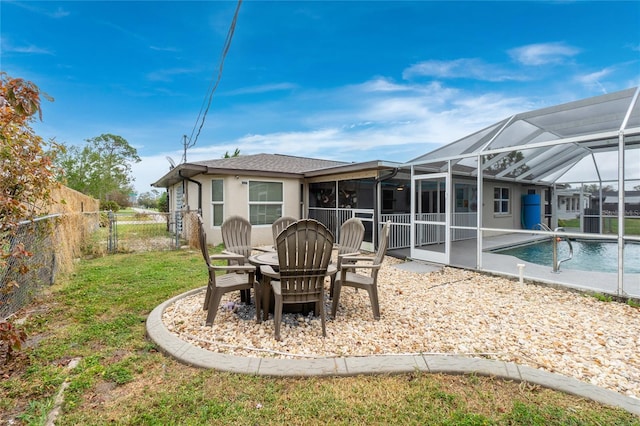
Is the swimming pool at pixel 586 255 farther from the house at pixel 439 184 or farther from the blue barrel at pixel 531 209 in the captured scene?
the blue barrel at pixel 531 209

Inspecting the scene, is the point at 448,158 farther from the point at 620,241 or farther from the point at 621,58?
the point at 621,58

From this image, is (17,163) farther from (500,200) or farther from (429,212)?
(500,200)

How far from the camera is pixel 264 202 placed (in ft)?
34.3

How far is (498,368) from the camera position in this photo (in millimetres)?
2525

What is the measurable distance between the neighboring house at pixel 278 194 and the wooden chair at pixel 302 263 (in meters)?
5.72

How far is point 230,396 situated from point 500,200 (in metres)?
14.1

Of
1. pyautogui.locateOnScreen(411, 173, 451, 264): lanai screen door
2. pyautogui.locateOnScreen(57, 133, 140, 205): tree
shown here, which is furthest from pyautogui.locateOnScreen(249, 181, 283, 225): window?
pyautogui.locateOnScreen(57, 133, 140, 205): tree

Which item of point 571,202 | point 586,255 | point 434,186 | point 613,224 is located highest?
point 434,186

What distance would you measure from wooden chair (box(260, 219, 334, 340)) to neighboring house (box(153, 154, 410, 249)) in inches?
225

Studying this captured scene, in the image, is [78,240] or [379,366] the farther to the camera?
[78,240]

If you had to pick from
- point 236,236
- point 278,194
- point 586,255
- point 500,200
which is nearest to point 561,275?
point 586,255

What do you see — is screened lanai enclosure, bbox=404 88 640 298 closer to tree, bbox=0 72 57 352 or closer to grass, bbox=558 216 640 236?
grass, bbox=558 216 640 236

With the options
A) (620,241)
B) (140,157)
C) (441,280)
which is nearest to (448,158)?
(441,280)

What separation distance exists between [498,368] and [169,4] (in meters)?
8.51
